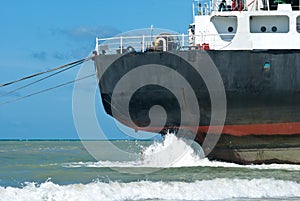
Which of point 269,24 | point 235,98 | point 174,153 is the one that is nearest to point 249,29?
point 269,24

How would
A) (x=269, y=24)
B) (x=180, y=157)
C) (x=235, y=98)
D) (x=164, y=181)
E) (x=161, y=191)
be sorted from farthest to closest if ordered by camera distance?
(x=180, y=157) < (x=269, y=24) < (x=235, y=98) < (x=164, y=181) < (x=161, y=191)

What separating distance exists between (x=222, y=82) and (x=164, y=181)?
3.55m

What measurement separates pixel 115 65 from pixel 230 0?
5316 millimetres

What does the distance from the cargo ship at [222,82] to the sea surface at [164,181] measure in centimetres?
96

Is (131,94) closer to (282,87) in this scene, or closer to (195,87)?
(195,87)

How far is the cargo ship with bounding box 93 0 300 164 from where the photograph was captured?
57.1 ft

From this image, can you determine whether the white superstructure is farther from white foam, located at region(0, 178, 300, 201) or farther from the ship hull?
white foam, located at region(0, 178, 300, 201)

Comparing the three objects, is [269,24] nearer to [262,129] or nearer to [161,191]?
[262,129]

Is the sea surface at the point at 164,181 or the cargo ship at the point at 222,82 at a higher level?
the cargo ship at the point at 222,82

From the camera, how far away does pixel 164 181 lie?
16453 millimetres

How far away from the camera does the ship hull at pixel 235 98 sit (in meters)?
17.4

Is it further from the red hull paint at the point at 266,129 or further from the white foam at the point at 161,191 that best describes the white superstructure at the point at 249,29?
the white foam at the point at 161,191

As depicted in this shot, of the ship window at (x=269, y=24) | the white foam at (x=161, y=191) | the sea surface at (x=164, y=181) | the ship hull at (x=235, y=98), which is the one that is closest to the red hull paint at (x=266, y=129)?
the ship hull at (x=235, y=98)

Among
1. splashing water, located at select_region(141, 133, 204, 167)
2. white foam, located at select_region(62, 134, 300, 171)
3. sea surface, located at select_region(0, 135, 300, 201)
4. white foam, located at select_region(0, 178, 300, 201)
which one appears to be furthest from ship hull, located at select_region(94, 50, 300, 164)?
white foam, located at select_region(0, 178, 300, 201)
